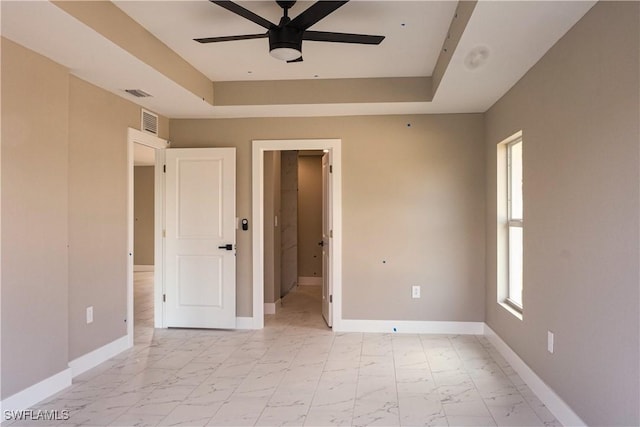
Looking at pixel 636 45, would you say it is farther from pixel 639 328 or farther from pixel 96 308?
pixel 96 308

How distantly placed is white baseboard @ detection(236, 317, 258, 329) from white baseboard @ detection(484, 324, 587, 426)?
2511mm

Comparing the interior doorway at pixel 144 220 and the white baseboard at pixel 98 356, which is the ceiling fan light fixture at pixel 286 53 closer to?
the white baseboard at pixel 98 356

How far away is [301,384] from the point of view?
10.4 ft

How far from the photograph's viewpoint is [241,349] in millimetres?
4004

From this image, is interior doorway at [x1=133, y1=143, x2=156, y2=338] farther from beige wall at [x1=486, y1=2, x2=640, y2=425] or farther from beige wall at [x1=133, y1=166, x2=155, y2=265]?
beige wall at [x1=486, y1=2, x2=640, y2=425]

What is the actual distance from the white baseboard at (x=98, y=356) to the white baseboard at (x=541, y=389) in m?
3.42

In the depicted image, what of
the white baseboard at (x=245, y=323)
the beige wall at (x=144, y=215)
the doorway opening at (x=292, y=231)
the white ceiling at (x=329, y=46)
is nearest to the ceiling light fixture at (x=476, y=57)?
the white ceiling at (x=329, y=46)

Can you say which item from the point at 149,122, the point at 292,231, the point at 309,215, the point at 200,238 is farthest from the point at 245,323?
the point at 309,215

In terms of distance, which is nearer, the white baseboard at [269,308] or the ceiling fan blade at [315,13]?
the ceiling fan blade at [315,13]

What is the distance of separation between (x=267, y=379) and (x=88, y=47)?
262cm

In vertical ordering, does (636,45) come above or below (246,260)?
above

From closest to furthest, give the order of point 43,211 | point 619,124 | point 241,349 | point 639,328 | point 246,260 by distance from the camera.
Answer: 1. point 639,328
2. point 619,124
3. point 43,211
4. point 241,349
5. point 246,260

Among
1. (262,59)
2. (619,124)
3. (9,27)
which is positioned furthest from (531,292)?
(9,27)

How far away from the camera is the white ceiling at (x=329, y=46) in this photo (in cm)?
234
